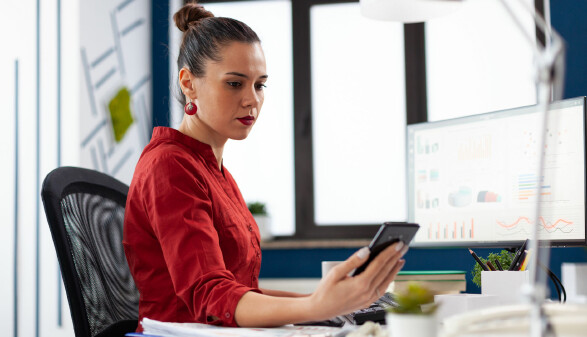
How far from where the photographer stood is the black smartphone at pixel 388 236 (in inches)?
32.0

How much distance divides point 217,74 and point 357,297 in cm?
60

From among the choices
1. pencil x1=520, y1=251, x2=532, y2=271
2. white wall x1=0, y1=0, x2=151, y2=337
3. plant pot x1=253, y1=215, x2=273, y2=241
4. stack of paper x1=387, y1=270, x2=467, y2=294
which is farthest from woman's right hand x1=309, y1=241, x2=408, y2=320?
plant pot x1=253, y1=215, x2=273, y2=241

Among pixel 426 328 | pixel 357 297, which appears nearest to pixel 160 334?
pixel 357 297

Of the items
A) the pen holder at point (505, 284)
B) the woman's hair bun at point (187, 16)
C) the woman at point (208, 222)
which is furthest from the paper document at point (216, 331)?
the woman's hair bun at point (187, 16)

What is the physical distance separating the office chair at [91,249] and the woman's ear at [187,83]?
27 cm

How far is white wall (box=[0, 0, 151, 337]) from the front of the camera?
2.53 m

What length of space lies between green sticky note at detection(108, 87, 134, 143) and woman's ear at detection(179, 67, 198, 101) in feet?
5.15

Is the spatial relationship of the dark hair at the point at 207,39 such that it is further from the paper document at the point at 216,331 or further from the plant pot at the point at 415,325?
the plant pot at the point at 415,325

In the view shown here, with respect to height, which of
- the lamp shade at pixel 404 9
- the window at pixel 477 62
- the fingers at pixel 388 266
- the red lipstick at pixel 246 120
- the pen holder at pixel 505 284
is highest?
the window at pixel 477 62

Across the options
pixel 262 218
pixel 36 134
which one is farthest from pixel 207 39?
pixel 262 218

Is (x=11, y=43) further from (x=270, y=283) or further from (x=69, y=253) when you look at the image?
(x=69, y=253)

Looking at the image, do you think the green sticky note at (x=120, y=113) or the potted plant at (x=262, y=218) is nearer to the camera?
the green sticky note at (x=120, y=113)

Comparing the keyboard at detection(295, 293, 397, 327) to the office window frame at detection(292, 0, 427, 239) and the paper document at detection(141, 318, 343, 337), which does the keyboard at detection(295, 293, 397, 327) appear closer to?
the paper document at detection(141, 318, 343, 337)

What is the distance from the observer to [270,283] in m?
2.88
